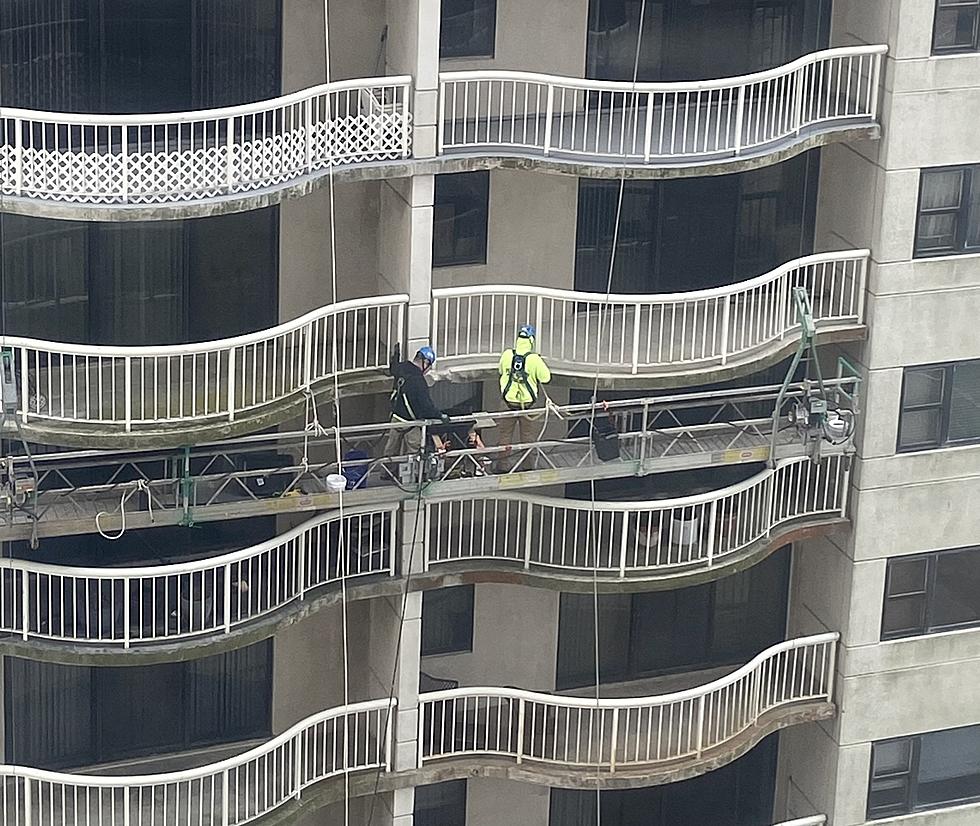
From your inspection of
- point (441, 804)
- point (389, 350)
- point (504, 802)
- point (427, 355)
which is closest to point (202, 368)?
point (389, 350)

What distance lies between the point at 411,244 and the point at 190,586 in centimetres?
545

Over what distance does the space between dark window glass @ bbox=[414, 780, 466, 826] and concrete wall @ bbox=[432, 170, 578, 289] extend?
7938 millimetres

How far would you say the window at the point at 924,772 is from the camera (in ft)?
131

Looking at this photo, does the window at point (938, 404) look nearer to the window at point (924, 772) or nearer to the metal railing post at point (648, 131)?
the window at point (924, 772)

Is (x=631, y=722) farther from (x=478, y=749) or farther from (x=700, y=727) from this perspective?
(x=478, y=749)

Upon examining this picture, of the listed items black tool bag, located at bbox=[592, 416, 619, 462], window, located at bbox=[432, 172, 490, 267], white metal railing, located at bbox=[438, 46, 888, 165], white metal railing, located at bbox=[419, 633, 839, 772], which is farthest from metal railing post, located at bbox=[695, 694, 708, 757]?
white metal railing, located at bbox=[438, 46, 888, 165]

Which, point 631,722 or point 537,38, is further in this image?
point 631,722

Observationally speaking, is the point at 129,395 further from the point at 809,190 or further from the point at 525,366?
the point at 809,190

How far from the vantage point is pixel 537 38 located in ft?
119

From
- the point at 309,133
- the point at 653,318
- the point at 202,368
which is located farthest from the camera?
the point at 653,318

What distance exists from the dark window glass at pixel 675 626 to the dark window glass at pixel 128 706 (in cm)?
483

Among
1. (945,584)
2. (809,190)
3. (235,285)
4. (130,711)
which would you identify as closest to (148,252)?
(235,285)

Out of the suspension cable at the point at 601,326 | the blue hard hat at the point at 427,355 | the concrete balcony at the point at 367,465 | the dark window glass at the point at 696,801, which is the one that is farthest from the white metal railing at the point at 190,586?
the dark window glass at the point at 696,801

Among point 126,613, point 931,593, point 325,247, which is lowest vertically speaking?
point 931,593
